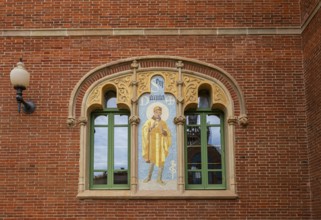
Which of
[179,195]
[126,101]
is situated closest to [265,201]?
[179,195]


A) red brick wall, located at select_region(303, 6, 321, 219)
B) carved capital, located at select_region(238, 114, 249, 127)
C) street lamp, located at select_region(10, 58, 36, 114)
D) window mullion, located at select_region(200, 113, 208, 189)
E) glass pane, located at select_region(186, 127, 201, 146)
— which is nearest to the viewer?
red brick wall, located at select_region(303, 6, 321, 219)

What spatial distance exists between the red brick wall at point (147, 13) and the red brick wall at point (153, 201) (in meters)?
0.34

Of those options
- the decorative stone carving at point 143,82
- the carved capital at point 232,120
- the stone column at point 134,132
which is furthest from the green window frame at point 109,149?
the carved capital at point 232,120

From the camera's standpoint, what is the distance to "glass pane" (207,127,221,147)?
11352 mm

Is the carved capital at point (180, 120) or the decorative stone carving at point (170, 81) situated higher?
the decorative stone carving at point (170, 81)

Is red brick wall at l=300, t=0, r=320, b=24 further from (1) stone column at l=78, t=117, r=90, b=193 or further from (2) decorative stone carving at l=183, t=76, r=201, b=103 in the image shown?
(1) stone column at l=78, t=117, r=90, b=193

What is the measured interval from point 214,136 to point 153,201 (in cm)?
194

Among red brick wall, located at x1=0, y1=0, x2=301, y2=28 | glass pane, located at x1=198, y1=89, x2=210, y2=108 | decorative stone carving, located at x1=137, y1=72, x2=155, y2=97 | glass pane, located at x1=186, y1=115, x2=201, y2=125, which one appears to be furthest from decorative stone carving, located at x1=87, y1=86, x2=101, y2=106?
glass pane, located at x1=198, y1=89, x2=210, y2=108

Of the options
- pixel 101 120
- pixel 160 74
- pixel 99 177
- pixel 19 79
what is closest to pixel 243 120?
pixel 160 74

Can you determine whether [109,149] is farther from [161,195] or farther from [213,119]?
[213,119]

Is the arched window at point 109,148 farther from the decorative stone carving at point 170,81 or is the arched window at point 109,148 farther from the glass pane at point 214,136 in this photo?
the glass pane at point 214,136

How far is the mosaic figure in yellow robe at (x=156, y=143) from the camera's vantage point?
11.0m

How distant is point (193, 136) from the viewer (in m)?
11.4

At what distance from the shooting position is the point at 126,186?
11.1 meters
